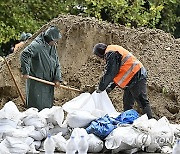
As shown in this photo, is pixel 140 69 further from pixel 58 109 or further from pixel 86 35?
pixel 86 35

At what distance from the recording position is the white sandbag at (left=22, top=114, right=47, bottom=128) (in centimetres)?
749

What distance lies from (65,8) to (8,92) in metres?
6.19

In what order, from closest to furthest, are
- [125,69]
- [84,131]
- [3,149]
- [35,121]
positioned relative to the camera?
1. [3,149]
2. [84,131]
3. [35,121]
4. [125,69]

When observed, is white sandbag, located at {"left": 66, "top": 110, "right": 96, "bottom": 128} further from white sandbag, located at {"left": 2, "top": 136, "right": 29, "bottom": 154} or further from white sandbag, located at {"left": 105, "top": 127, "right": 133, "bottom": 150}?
white sandbag, located at {"left": 2, "top": 136, "right": 29, "bottom": 154}

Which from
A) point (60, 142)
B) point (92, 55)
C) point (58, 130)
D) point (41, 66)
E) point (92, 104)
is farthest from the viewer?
point (92, 55)

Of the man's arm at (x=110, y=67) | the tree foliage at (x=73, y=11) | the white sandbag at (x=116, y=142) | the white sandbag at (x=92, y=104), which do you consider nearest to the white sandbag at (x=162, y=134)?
the white sandbag at (x=116, y=142)

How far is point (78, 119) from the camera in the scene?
7527mm

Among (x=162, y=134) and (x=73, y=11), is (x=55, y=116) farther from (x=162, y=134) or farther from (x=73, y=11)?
(x=73, y=11)

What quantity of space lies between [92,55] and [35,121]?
543 cm

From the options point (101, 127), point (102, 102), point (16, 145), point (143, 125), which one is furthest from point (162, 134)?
point (102, 102)

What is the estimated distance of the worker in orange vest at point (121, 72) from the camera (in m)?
9.16

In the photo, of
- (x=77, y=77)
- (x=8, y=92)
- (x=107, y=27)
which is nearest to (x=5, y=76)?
(x=8, y=92)

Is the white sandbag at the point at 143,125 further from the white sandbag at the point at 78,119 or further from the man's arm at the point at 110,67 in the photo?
the man's arm at the point at 110,67

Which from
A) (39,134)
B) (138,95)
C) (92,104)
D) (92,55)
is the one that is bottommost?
(92,55)
